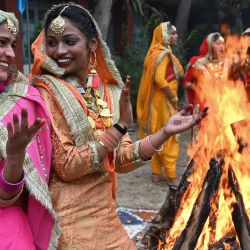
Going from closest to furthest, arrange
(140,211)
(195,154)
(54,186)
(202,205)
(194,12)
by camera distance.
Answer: (54,186), (202,205), (195,154), (140,211), (194,12)

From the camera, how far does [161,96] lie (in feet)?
21.6

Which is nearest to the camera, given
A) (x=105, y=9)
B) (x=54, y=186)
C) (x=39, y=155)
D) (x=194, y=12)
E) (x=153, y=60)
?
(x=39, y=155)

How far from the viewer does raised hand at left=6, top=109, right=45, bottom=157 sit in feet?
5.65

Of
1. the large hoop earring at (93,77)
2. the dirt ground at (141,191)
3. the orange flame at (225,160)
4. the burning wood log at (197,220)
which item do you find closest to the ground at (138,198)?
the dirt ground at (141,191)

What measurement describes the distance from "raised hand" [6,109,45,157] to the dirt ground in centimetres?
387

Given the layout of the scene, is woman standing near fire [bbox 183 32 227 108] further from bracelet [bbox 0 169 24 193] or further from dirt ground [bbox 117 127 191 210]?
bracelet [bbox 0 169 24 193]

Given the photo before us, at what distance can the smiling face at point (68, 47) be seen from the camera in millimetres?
2307

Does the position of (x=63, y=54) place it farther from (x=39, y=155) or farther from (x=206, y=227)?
(x=206, y=227)

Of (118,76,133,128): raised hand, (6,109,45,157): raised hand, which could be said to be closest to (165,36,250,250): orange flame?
(118,76,133,128): raised hand

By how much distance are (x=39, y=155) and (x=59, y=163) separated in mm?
122

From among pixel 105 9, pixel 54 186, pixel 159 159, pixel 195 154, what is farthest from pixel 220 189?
pixel 105 9

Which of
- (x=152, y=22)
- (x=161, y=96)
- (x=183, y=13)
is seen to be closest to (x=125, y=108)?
(x=161, y=96)

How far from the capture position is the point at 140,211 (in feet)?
17.6

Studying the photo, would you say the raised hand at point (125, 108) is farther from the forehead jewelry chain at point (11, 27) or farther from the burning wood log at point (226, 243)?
the burning wood log at point (226, 243)
